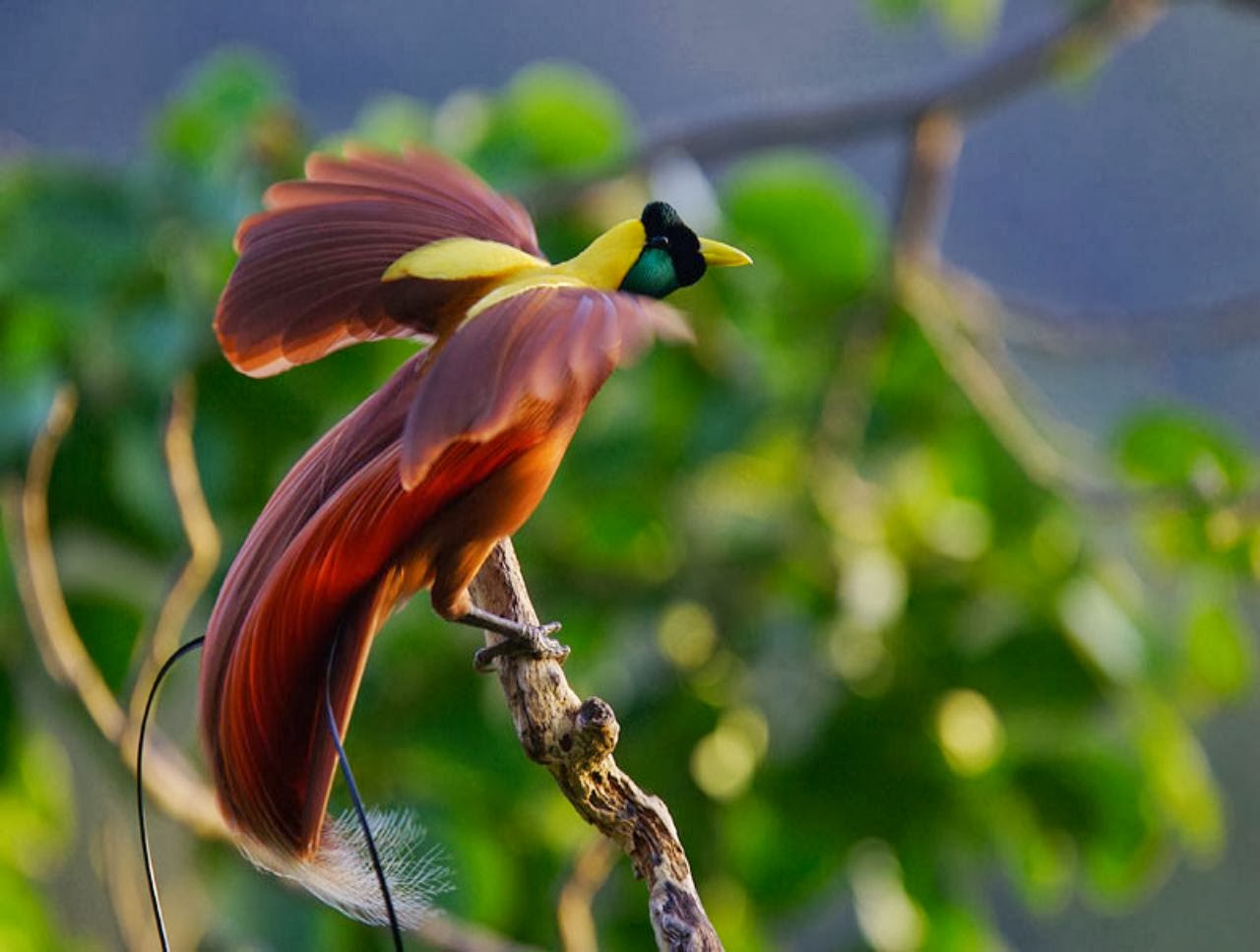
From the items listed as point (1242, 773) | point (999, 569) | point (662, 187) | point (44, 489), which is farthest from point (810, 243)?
point (1242, 773)

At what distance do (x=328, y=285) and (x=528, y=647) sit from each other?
110 millimetres

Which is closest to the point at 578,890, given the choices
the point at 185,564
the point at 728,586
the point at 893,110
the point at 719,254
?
the point at 185,564

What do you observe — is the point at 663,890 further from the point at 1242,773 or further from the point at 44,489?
the point at 1242,773

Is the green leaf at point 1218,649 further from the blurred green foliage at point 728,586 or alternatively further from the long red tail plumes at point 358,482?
the long red tail plumes at point 358,482

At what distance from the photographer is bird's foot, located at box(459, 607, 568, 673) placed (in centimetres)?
47

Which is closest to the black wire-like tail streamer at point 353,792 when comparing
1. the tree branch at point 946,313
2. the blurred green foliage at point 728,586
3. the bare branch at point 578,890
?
the bare branch at point 578,890

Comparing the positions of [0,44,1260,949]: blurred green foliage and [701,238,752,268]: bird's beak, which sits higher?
[701,238,752,268]: bird's beak

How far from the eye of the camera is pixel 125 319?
126 centimetres

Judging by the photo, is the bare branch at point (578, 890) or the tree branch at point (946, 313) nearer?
the bare branch at point (578, 890)

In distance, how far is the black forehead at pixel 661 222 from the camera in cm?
47

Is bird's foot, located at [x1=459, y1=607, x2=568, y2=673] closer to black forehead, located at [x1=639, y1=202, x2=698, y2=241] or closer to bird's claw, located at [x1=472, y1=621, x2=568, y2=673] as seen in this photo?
bird's claw, located at [x1=472, y1=621, x2=568, y2=673]

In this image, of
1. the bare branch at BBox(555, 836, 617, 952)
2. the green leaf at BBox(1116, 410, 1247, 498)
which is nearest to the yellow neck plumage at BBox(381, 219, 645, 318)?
the bare branch at BBox(555, 836, 617, 952)

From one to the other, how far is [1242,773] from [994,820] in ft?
3.40

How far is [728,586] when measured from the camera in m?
1.39
